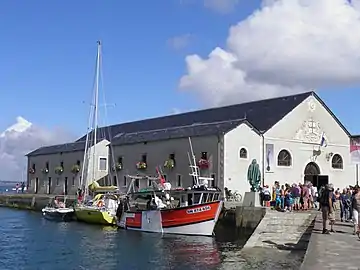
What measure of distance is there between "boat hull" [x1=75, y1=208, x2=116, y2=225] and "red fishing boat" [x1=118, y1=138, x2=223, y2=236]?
2.46 m

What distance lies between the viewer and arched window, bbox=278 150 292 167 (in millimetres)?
45938

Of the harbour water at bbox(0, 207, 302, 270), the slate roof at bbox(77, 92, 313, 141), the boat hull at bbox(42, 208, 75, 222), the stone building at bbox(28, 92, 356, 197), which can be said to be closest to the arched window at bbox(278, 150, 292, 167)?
the stone building at bbox(28, 92, 356, 197)

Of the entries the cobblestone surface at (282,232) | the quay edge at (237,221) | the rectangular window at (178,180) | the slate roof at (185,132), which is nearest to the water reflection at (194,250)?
the cobblestone surface at (282,232)

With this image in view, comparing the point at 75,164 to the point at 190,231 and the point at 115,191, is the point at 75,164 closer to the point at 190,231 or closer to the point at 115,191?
the point at 115,191

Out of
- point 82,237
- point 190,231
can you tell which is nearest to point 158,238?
point 190,231

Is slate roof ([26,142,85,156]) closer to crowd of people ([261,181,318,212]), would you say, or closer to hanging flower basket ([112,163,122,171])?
hanging flower basket ([112,163,122,171])

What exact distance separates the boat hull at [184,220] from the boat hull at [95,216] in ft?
16.6

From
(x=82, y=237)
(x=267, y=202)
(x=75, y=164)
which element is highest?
(x=75, y=164)

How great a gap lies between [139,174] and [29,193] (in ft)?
82.1

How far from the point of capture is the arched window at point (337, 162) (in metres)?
49.7

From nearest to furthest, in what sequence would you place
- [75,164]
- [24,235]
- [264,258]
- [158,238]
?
[264,258], [158,238], [24,235], [75,164]

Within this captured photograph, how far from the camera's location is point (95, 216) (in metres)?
41.4

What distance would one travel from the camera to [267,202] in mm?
33031

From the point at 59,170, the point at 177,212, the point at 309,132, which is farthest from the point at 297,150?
the point at 59,170
